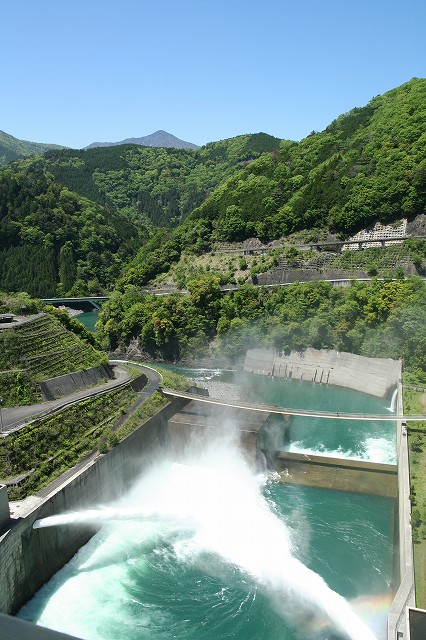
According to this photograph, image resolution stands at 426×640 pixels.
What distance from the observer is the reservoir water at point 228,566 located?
66.5 ft

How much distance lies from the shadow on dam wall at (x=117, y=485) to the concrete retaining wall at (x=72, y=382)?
4765 mm

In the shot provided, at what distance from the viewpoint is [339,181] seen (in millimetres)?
76938

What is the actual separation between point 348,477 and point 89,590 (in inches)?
623

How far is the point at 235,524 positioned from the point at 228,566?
3228 millimetres

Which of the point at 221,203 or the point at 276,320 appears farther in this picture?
the point at 221,203

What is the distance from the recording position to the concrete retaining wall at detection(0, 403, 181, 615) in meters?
20.3

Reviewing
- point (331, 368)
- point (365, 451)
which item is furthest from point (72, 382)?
point (331, 368)

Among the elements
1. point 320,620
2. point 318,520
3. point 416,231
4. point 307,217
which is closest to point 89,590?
point 320,620

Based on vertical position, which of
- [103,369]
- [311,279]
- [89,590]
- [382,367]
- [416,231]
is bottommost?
[89,590]

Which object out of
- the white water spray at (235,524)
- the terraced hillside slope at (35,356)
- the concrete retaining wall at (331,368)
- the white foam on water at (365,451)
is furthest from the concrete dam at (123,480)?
the concrete retaining wall at (331,368)

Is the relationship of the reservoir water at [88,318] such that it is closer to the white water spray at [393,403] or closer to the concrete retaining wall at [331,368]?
the concrete retaining wall at [331,368]

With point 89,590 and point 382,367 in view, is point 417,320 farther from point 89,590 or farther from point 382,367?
point 89,590

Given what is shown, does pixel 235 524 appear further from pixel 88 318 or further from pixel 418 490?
A: pixel 88 318

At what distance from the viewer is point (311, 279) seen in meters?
66.4
